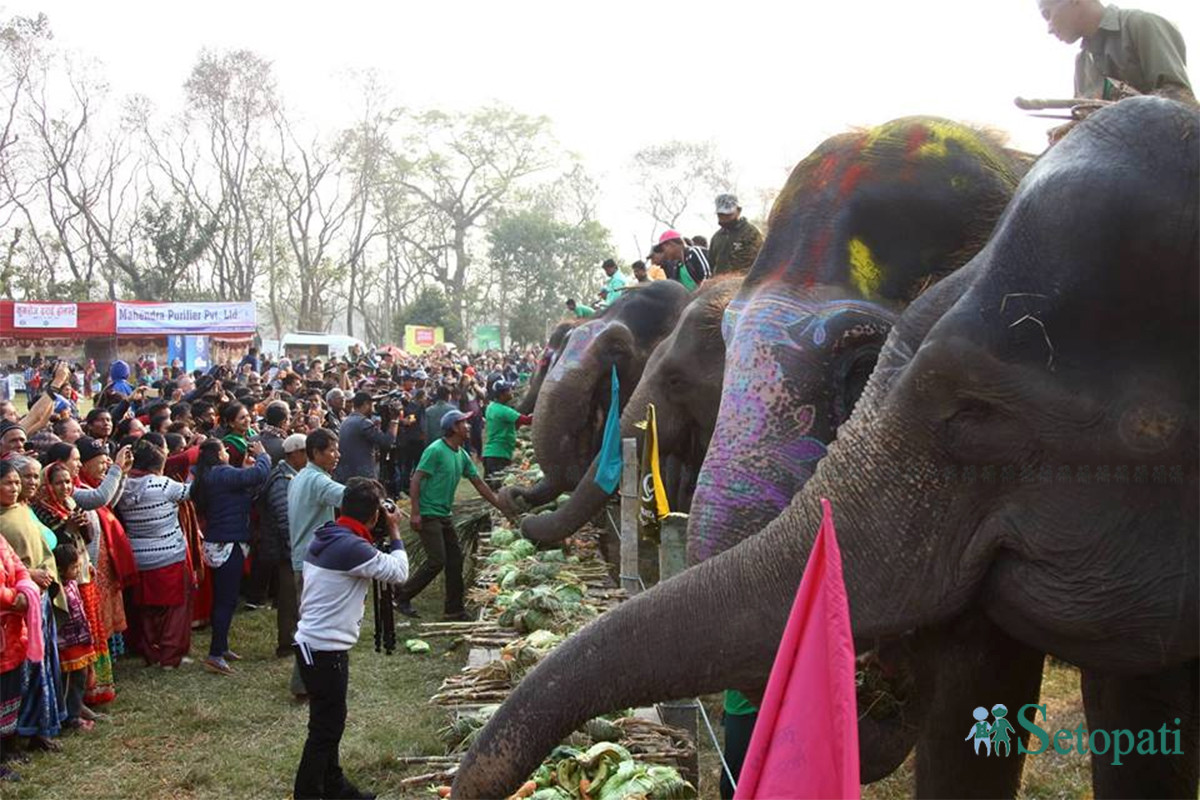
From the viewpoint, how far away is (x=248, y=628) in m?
10.3

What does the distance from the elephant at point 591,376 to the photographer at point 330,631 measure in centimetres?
360

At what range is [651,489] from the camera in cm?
624

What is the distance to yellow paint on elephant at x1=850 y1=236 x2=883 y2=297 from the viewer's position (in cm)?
428

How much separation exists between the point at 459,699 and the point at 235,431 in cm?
452

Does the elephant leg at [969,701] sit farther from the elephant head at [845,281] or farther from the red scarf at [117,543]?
the red scarf at [117,543]

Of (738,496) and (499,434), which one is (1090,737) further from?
(499,434)

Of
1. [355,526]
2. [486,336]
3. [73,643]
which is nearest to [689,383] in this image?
[355,526]

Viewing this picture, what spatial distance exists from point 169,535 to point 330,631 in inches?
131

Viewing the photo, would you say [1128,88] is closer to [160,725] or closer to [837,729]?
[837,729]

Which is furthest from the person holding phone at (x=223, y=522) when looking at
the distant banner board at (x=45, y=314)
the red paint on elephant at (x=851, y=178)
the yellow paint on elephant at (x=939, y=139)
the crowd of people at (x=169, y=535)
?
the distant banner board at (x=45, y=314)

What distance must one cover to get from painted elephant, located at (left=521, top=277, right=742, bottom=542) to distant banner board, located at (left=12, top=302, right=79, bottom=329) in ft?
106

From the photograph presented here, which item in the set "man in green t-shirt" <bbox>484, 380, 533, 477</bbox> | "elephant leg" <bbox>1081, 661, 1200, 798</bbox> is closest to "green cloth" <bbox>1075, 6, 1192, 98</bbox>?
"elephant leg" <bbox>1081, 661, 1200, 798</bbox>

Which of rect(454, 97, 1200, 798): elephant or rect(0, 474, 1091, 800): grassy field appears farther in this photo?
rect(0, 474, 1091, 800): grassy field

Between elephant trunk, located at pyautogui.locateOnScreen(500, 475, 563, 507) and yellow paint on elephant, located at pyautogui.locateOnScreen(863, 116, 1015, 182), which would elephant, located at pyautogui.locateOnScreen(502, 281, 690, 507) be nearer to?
elephant trunk, located at pyautogui.locateOnScreen(500, 475, 563, 507)
